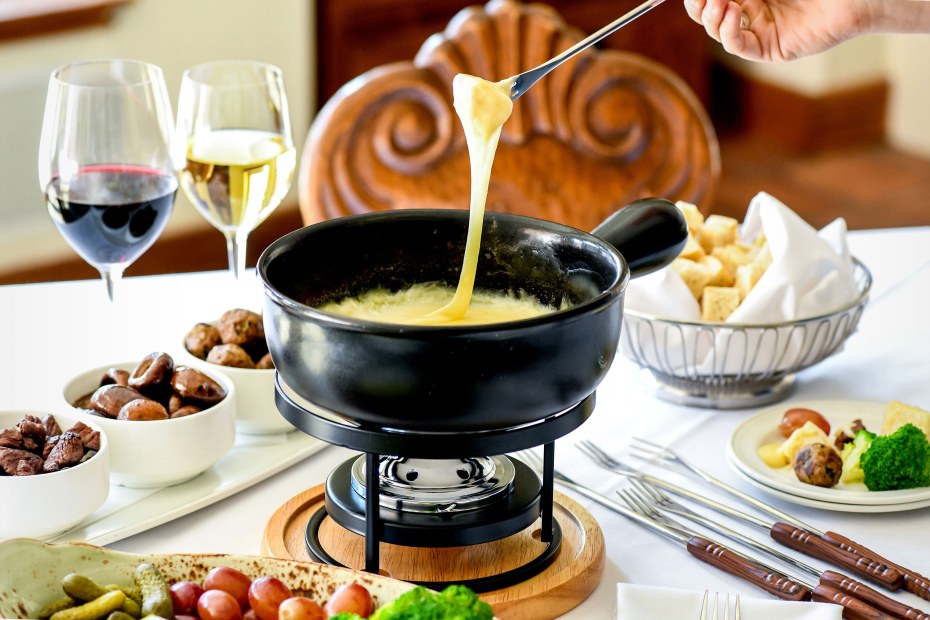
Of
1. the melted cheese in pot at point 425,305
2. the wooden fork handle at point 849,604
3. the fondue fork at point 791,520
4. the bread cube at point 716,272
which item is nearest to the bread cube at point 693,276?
the bread cube at point 716,272

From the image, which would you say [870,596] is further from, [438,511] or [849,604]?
[438,511]

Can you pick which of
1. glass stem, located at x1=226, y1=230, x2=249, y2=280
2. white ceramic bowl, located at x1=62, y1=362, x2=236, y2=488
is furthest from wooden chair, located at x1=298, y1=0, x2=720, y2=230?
white ceramic bowl, located at x1=62, y1=362, x2=236, y2=488

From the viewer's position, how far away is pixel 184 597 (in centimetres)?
102

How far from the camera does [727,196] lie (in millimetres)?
5746

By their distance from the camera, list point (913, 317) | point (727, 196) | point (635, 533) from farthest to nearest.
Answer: point (727, 196) → point (913, 317) → point (635, 533)

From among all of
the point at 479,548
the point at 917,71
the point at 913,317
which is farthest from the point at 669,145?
the point at 917,71

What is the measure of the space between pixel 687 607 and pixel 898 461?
0.35 meters

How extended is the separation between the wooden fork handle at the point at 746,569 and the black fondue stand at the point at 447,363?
15 centimetres

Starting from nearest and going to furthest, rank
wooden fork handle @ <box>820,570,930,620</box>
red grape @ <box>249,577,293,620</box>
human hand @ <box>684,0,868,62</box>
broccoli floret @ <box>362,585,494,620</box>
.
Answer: broccoli floret @ <box>362,585,494,620</box>
red grape @ <box>249,577,293,620</box>
wooden fork handle @ <box>820,570,930,620</box>
human hand @ <box>684,0,868,62</box>

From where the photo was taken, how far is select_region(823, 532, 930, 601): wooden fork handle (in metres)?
1.16

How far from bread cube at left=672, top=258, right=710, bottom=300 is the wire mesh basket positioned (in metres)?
0.11

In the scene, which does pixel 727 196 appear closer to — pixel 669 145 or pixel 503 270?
pixel 669 145

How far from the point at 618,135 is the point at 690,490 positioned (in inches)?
44.1

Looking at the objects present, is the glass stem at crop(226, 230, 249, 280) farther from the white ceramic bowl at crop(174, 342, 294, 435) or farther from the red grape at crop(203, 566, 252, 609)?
the red grape at crop(203, 566, 252, 609)
